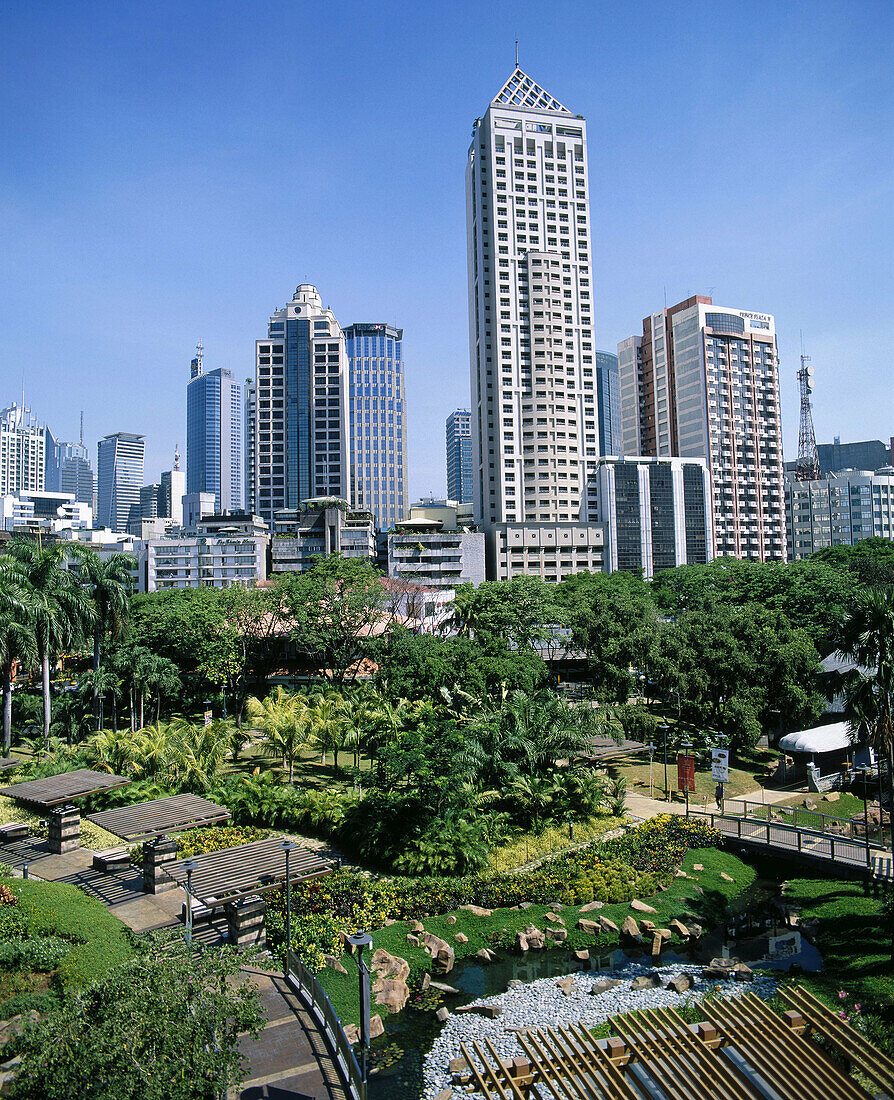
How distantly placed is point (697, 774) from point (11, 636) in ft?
111

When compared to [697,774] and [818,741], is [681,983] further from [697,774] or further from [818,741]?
[818,741]

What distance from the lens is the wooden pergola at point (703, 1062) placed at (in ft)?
37.8

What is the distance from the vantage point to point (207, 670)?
49.4 meters

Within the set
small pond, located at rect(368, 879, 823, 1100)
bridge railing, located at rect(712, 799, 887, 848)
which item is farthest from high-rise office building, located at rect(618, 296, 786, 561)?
small pond, located at rect(368, 879, 823, 1100)

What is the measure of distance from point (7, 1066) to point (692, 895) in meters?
18.1

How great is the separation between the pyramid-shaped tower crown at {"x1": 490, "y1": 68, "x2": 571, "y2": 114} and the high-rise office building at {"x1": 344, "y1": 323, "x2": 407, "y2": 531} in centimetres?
5522

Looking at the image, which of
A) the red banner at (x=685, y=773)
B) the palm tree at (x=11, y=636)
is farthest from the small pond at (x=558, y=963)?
the palm tree at (x=11, y=636)

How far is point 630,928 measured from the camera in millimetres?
20344

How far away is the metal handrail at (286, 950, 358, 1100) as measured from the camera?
1295 cm

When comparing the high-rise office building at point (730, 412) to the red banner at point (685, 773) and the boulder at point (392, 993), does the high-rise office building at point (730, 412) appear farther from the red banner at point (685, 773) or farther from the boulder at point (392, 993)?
the boulder at point (392, 993)

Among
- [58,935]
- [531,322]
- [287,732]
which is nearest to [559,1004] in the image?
[58,935]

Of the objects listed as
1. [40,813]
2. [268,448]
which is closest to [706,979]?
[40,813]

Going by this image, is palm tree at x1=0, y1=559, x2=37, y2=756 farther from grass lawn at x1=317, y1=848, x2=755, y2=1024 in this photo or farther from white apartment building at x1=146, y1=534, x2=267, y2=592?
white apartment building at x1=146, y1=534, x2=267, y2=592

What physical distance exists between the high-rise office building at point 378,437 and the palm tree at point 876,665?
137975 millimetres
